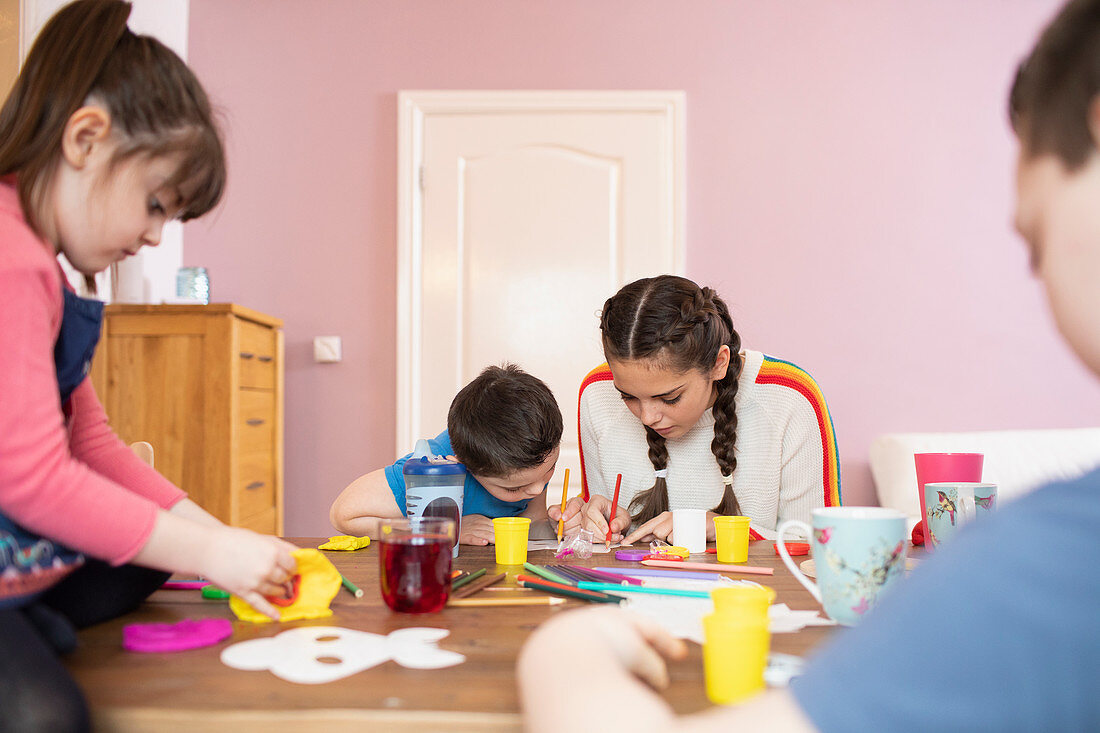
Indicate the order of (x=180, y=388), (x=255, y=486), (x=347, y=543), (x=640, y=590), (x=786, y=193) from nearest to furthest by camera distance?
1. (x=640, y=590)
2. (x=347, y=543)
3. (x=180, y=388)
4. (x=255, y=486)
5. (x=786, y=193)

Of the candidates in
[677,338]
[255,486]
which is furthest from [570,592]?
[255,486]

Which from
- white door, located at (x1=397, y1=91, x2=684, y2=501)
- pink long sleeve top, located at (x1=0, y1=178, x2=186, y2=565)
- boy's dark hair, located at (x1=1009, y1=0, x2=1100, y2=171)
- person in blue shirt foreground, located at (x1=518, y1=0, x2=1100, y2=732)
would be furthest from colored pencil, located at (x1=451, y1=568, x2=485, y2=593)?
white door, located at (x1=397, y1=91, x2=684, y2=501)

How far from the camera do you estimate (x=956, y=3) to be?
3318mm

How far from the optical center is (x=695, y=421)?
1.83m

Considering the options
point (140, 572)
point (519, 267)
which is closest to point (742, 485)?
point (140, 572)

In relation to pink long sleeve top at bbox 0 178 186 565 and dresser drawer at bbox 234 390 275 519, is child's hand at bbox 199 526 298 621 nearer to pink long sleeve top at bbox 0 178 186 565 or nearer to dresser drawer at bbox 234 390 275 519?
pink long sleeve top at bbox 0 178 186 565

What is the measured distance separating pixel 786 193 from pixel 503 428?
231 cm

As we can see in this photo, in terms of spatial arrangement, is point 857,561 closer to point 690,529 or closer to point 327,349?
point 690,529

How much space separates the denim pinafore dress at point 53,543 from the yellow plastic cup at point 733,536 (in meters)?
0.82

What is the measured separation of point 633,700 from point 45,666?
42 centimetres

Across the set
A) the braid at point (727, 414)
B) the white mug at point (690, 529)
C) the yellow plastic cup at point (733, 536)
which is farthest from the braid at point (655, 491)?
the yellow plastic cup at point (733, 536)

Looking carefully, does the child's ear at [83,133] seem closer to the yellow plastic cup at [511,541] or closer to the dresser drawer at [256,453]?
the yellow plastic cup at [511,541]

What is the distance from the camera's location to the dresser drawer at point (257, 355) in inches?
110

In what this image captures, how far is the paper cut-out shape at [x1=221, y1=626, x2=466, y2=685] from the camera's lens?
0.63m
